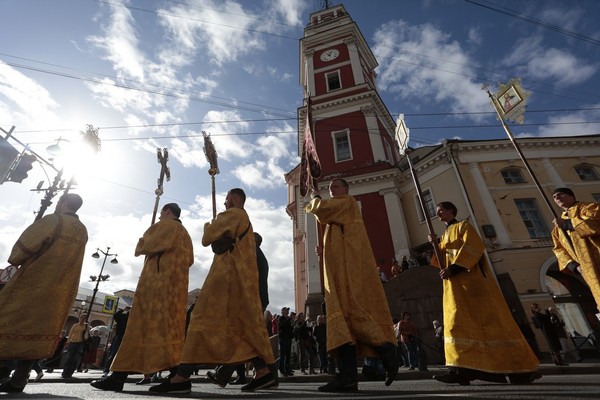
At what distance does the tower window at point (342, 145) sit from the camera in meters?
21.4

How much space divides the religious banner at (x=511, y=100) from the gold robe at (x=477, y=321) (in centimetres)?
683

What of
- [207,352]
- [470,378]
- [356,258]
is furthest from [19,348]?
[470,378]

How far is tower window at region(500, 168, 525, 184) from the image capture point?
16906 mm

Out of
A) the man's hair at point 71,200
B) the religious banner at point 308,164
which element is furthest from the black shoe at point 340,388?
the religious banner at point 308,164

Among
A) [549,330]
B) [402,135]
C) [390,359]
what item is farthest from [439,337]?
[390,359]

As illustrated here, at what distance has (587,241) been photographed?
4508mm

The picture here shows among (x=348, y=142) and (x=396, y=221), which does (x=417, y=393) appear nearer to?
(x=396, y=221)

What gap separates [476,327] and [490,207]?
46.9 ft

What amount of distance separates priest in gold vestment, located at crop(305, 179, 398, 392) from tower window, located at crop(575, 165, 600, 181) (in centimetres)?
1953

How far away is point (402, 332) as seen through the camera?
30.9 ft

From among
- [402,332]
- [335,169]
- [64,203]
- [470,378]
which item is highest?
[335,169]

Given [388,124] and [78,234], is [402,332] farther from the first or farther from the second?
[388,124]

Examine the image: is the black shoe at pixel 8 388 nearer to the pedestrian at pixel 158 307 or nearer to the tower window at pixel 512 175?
the pedestrian at pixel 158 307

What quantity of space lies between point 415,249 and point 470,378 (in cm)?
1484
